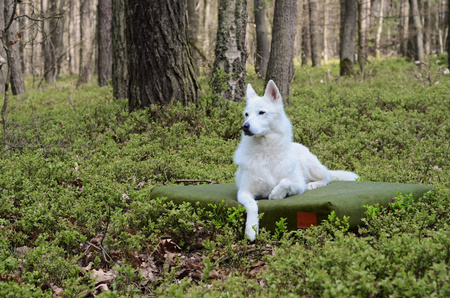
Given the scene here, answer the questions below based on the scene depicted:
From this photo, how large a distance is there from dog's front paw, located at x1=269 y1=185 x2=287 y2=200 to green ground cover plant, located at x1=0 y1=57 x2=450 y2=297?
0.45 meters

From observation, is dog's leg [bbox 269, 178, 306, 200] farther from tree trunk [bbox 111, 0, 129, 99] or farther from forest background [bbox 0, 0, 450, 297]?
tree trunk [bbox 111, 0, 129, 99]

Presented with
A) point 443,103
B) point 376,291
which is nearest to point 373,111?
point 443,103

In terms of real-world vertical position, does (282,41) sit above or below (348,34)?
below

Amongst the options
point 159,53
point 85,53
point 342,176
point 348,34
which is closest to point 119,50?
point 159,53

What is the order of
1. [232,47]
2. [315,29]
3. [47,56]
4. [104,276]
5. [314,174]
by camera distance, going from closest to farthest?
[104,276]
[314,174]
[232,47]
[47,56]
[315,29]

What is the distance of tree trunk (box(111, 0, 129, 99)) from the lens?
40.0 feet

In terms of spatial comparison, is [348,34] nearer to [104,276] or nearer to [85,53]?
[85,53]

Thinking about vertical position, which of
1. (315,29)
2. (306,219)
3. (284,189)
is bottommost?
(306,219)

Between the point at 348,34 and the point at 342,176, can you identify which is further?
the point at 348,34

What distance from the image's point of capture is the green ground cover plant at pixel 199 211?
3.23 m

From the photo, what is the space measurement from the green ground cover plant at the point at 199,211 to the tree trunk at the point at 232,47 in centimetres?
74

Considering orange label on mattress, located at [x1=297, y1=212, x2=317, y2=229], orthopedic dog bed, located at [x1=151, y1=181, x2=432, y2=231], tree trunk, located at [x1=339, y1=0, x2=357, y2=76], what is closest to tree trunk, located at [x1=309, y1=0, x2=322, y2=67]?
tree trunk, located at [x1=339, y1=0, x2=357, y2=76]

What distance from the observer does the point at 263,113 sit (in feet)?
16.1

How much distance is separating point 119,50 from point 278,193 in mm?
8856
